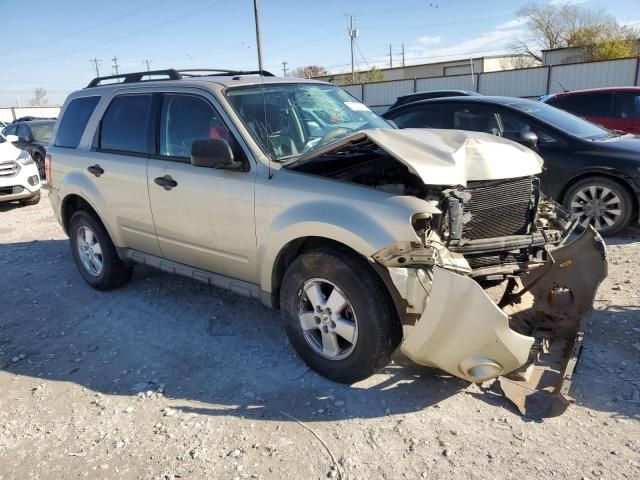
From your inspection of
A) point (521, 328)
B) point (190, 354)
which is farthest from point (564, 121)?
point (190, 354)

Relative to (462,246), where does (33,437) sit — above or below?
below

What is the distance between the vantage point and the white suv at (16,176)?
9.92 metres

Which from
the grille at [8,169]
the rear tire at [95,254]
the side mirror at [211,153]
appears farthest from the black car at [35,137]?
the side mirror at [211,153]

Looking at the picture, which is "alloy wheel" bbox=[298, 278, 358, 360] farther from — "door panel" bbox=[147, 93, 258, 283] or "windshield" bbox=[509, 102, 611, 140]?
"windshield" bbox=[509, 102, 611, 140]

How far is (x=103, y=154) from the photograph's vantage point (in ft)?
15.7

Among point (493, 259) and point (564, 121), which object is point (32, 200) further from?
point (493, 259)

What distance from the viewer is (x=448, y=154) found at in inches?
121

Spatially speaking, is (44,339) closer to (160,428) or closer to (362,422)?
(160,428)

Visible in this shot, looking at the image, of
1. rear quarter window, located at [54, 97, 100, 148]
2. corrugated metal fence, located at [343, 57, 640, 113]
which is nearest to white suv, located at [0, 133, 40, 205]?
rear quarter window, located at [54, 97, 100, 148]

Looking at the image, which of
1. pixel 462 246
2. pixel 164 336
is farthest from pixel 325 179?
pixel 164 336

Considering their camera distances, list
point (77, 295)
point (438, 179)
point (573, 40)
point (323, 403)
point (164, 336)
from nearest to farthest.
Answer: point (438, 179) < point (323, 403) < point (164, 336) < point (77, 295) < point (573, 40)

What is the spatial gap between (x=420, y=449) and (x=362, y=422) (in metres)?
0.38

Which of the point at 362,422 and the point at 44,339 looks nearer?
the point at 362,422

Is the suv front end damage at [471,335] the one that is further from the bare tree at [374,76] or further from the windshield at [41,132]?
the bare tree at [374,76]
